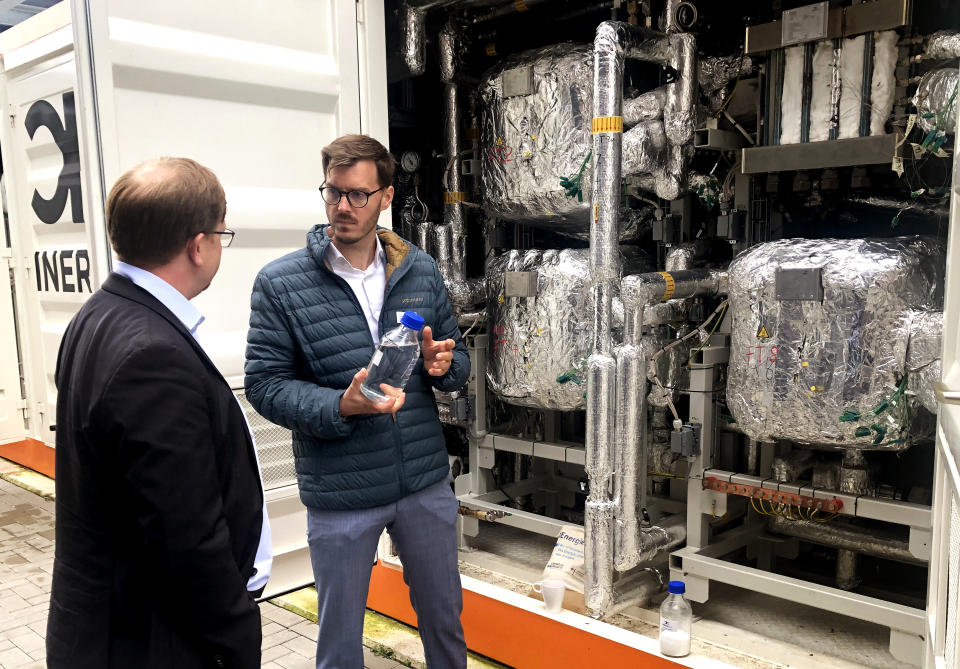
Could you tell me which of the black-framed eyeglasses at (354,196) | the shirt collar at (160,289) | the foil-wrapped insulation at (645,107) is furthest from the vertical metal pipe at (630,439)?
the shirt collar at (160,289)

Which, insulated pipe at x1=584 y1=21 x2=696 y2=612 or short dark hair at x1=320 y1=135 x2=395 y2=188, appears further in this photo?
insulated pipe at x1=584 y1=21 x2=696 y2=612

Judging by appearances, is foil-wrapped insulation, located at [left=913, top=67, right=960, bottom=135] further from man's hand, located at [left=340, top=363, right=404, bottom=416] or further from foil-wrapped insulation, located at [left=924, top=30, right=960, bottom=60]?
man's hand, located at [left=340, top=363, right=404, bottom=416]

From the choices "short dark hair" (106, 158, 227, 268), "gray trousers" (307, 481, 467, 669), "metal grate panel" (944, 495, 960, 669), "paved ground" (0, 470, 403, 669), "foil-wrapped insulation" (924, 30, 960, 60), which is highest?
"foil-wrapped insulation" (924, 30, 960, 60)

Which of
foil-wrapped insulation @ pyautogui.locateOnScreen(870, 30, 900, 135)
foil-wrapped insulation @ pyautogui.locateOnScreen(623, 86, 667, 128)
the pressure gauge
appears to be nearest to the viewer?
foil-wrapped insulation @ pyautogui.locateOnScreen(870, 30, 900, 135)

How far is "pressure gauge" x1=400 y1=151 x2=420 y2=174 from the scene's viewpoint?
3.61 m

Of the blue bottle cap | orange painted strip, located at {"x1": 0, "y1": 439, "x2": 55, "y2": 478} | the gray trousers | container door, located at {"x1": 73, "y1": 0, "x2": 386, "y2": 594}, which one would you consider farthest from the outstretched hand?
orange painted strip, located at {"x1": 0, "y1": 439, "x2": 55, "y2": 478}

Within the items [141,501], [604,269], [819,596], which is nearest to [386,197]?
[604,269]

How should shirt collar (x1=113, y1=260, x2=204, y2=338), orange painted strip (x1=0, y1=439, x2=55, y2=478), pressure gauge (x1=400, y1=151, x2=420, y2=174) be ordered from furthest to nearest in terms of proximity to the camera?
orange painted strip (x1=0, y1=439, x2=55, y2=478) < pressure gauge (x1=400, y1=151, x2=420, y2=174) < shirt collar (x1=113, y1=260, x2=204, y2=338)

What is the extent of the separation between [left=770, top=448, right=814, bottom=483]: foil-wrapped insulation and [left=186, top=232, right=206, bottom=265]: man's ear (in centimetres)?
198

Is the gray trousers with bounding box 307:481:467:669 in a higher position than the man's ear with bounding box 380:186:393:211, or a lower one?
lower

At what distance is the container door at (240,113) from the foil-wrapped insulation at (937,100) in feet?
5.89

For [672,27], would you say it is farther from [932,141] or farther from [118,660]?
[118,660]

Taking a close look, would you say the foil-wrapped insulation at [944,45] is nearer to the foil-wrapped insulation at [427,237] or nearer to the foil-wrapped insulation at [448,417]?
the foil-wrapped insulation at [427,237]

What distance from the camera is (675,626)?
7.18ft
